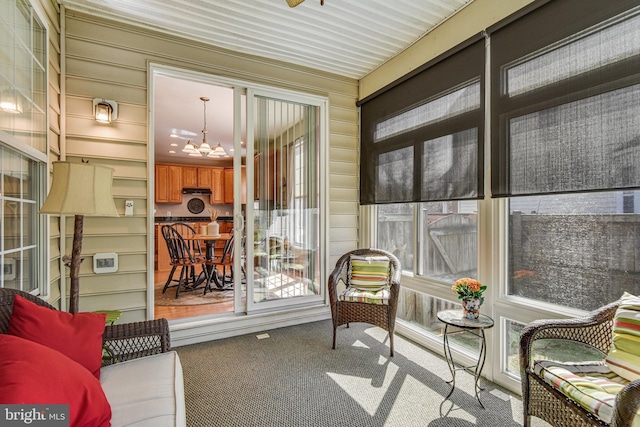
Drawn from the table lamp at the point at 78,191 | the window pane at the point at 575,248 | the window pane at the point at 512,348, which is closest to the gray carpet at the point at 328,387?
the window pane at the point at 512,348

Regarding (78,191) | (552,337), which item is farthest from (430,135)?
(78,191)

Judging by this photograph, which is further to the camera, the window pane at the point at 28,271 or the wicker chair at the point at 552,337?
the window pane at the point at 28,271

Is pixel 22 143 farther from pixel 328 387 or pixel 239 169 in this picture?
pixel 328 387

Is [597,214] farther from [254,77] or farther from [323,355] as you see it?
[254,77]

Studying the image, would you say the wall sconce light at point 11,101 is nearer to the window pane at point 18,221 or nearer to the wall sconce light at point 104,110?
the window pane at point 18,221

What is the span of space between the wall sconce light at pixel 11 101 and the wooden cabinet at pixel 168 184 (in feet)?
20.0

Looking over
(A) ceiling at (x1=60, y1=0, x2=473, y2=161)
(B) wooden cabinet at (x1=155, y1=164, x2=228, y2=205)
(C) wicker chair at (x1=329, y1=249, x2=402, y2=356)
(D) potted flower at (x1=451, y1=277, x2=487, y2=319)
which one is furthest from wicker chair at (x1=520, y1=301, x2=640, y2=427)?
(B) wooden cabinet at (x1=155, y1=164, x2=228, y2=205)

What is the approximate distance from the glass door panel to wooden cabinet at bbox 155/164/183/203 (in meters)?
5.22

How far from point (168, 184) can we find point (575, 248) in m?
7.90

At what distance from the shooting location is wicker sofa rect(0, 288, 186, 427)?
1.23 metres

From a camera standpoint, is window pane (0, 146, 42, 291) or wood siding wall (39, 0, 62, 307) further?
wood siding wall (39, 0, 62, 307)

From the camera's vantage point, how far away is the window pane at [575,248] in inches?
68.2

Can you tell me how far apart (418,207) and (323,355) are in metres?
1.69

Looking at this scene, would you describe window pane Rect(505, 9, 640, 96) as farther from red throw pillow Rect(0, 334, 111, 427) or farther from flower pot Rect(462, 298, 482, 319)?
red throw pillow Rect(0, 334, 111, 427)
